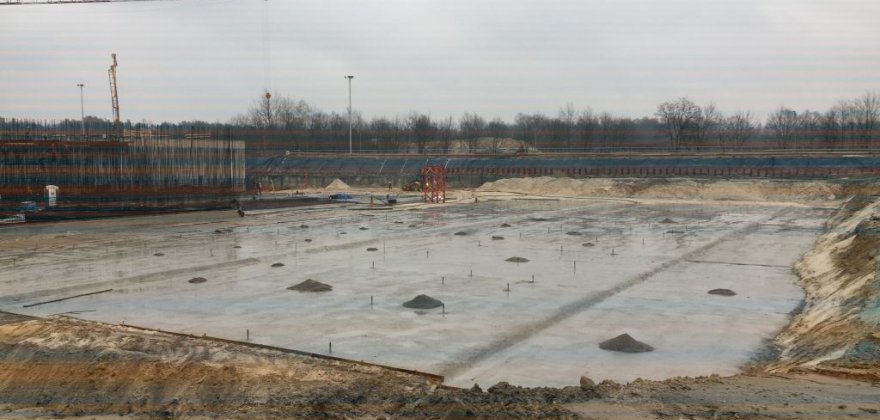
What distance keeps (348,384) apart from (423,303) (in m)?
5.37

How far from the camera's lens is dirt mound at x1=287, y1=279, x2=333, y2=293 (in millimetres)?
15959

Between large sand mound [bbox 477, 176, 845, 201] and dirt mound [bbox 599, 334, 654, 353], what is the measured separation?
43767mm

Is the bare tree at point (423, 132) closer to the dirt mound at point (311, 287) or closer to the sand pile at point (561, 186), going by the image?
the sand pile at point (561, 186)

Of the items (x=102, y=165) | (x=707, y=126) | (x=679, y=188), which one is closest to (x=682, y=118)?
(x=707, y=126)

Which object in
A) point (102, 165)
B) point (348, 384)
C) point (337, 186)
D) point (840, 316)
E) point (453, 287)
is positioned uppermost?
point (102, 165)

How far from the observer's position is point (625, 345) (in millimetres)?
11102

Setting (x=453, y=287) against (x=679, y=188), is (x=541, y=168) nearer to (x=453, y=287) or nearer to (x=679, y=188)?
(x=679, y=188)

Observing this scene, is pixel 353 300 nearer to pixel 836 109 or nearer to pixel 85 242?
pixel 85 242

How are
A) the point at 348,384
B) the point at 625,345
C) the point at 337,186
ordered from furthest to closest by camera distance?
the point at 337,186, the point at 625,345, the point at 348,384

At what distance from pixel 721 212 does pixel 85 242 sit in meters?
34.2

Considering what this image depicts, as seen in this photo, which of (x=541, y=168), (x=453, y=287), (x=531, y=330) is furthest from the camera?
(x=541, y=168)

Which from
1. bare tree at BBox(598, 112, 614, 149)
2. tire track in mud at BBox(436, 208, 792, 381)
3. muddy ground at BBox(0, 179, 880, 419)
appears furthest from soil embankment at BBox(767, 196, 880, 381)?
bare tree at BBox(598, 112, 614, 149)

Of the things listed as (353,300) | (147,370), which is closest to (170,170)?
(353,300)

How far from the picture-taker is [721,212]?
130ft
